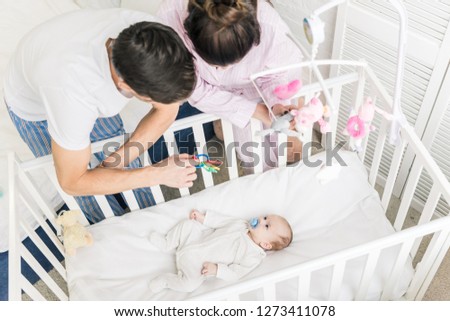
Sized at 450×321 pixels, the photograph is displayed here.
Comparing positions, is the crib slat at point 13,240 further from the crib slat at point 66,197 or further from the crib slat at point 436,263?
the crib slat at point 436,263

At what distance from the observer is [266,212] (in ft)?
5.19

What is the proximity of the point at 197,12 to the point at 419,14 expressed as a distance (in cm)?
74

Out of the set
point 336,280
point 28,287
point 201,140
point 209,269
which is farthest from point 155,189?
point 336,280

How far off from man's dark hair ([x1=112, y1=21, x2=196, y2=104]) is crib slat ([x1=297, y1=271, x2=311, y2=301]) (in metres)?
0.53

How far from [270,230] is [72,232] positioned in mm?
630

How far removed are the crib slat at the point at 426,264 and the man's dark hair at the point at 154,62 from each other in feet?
2.46

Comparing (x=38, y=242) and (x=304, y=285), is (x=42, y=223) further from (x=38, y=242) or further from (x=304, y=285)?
(x=304, y=285)

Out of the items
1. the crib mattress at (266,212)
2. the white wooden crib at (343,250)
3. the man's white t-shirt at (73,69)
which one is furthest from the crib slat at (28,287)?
the man's white t-shirt at (73,69)

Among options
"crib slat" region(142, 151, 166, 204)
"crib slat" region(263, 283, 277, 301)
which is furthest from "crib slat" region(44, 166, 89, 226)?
"crib slat" region(263, 283, 277, 301)

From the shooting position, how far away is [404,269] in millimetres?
1371

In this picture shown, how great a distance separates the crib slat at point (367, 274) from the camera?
115 centimetres

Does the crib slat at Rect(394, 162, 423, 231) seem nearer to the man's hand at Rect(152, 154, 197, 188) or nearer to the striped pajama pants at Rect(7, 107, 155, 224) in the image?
the man's hand at Rect(152, 154, 197, 188)

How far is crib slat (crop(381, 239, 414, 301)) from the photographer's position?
1.16 metres
